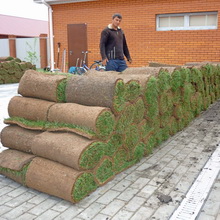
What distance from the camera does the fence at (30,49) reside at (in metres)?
21.8

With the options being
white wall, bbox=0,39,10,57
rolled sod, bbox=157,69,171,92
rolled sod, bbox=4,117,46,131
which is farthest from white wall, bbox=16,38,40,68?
rolled sod, bbox=4,117,46,131

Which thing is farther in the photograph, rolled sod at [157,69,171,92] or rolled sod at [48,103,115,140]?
rolled sod at [157,69,171,92]

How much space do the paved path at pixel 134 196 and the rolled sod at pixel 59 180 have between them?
0.30ft

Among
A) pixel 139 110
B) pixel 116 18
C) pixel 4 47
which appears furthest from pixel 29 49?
pixel 139 110

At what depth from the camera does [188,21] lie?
41.7 ft

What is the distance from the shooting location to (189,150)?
5.32 metres

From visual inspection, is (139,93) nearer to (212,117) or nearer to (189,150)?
(189,150)

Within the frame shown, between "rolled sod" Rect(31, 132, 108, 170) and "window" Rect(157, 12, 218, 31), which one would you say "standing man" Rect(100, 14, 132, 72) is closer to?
"rolled sod" Rect(31, 132, 108, 170)

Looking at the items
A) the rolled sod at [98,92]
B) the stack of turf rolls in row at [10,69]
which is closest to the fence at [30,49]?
the stack of turf rolls in row at [10,69]

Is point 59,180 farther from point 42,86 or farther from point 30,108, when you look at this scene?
point 42,86

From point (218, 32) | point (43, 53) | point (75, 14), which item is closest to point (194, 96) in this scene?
point (218, 32)

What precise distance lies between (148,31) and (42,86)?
9.97 metres

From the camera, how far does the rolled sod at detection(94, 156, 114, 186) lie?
12.3ft

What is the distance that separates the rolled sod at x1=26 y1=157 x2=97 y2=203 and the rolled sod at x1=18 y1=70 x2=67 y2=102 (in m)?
0.90
